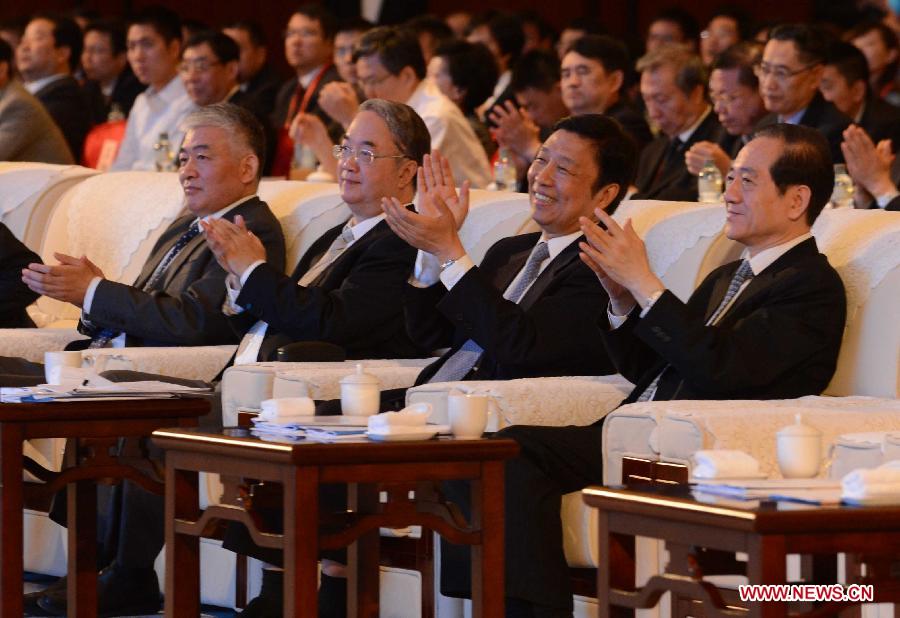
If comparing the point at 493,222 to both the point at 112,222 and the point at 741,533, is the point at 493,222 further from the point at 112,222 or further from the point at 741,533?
the point at 741,533

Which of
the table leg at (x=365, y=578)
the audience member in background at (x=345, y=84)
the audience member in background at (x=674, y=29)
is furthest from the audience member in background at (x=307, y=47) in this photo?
the table leg at (x=365, y=578)

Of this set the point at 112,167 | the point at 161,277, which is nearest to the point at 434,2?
the point at 112,167

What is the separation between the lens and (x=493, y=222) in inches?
151

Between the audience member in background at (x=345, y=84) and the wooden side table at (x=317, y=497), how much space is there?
3.11 meters

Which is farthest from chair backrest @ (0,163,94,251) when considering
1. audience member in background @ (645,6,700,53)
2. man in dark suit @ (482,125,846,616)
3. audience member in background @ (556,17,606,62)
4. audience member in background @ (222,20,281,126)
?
audience member in background @ (645,6,700,53)

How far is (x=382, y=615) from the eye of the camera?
130 inches

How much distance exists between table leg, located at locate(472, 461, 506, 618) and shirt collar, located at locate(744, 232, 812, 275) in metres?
0.78

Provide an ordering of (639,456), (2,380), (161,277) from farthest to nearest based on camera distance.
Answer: (161,277) < (2,380) < (639,456)

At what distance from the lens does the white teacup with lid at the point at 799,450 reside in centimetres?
219

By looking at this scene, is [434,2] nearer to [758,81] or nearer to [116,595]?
[758,81]

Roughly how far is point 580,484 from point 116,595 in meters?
1.04

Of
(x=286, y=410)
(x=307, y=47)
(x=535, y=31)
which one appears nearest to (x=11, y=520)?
(x=286, y=410)

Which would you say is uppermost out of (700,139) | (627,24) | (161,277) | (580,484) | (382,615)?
(627,24)

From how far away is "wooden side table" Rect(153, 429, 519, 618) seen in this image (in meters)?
Result: 2.42
